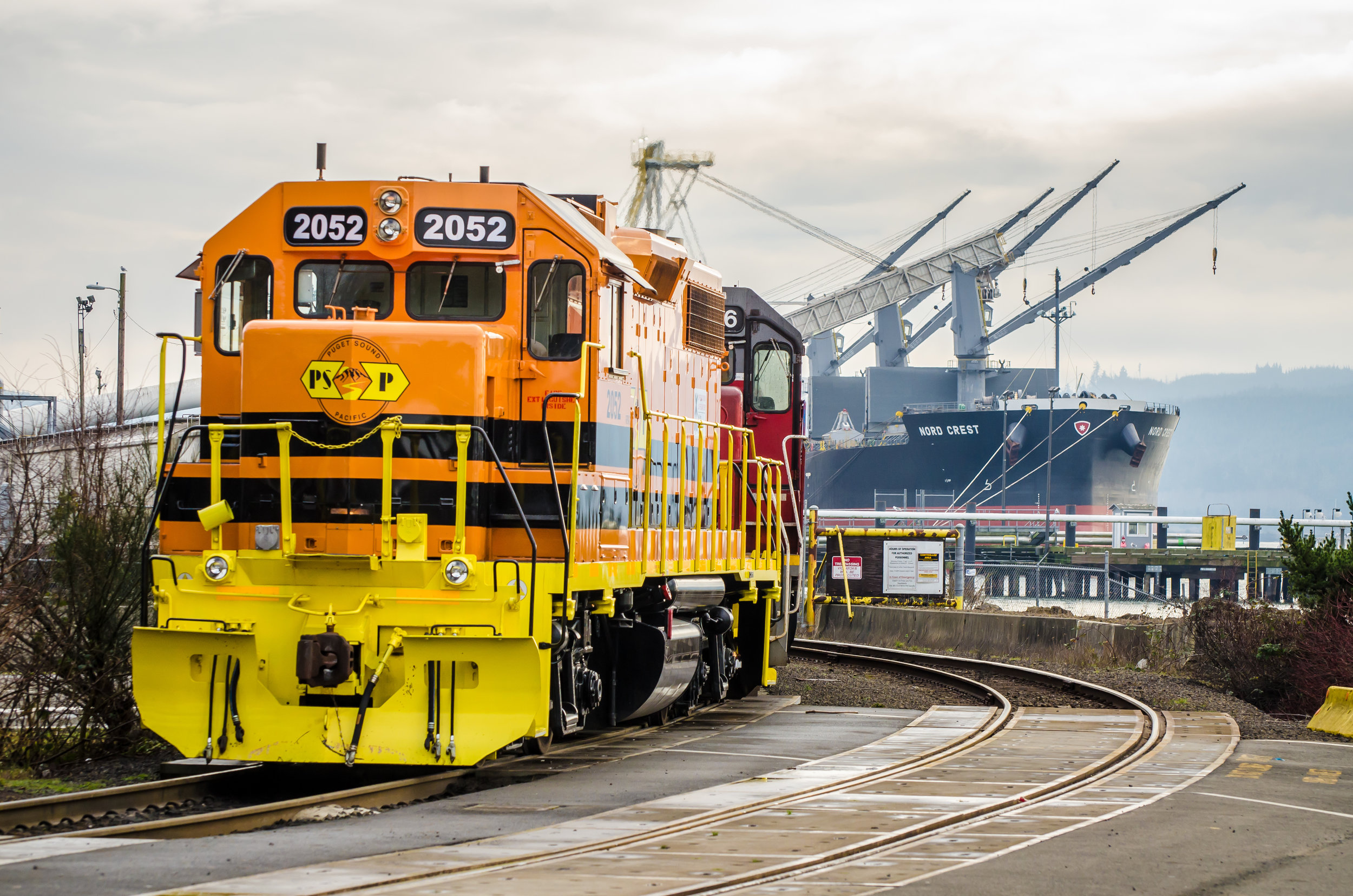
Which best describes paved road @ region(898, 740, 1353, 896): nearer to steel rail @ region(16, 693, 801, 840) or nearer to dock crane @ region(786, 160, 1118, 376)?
steel rail @ region(16, 693, 801, 840)

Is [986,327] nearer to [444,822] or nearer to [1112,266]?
[1112,266]

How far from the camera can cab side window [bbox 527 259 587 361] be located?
31.3 ft

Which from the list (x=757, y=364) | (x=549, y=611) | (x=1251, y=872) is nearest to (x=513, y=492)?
(x=549, y=611)

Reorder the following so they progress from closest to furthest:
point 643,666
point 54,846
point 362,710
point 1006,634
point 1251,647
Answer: point 54,846 → point 362,710 → point 643,666 → point 1251,647 → point 1006,634

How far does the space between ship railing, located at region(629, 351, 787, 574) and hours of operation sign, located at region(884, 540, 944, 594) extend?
12879 millimetres

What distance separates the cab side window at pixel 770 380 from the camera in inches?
650

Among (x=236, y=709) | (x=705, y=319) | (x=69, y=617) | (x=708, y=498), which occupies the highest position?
(x=705, y=319)

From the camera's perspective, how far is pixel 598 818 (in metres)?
7.91

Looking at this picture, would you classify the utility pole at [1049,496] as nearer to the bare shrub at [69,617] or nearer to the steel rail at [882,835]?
the steel rail at [882,835]

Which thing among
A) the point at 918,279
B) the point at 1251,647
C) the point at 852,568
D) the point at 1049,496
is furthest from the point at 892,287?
the point at 1251,647

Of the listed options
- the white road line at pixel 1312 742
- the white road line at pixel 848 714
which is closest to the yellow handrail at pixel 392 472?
the white road line at pixel 848 714

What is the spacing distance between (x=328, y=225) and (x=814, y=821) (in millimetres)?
4981

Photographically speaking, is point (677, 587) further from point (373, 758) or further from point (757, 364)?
point (757, 364)

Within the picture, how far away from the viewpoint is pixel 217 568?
879cm
